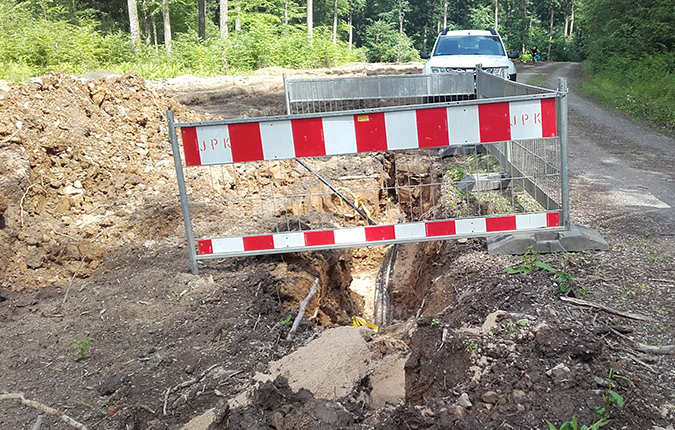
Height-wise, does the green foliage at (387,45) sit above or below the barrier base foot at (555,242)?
above

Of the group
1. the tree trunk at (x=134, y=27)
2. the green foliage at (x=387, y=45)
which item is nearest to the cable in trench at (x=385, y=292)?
the tree trunk at (x=134, y=27)

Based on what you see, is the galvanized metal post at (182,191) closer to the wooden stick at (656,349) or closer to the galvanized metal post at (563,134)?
the galvanized metal post at (563,134)

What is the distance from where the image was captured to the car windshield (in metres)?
14.7

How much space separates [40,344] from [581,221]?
5167 millimetres

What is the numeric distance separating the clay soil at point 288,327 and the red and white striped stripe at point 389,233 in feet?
0.99

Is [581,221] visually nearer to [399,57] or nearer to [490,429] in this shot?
[490,429]

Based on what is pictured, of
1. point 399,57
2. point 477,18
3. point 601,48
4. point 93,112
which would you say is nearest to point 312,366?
point 93,112

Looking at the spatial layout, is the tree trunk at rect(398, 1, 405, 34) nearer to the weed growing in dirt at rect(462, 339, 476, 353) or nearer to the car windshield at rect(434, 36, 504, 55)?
the car windshield at rect(434, 36, 504, 55)

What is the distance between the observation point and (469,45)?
49.0ft

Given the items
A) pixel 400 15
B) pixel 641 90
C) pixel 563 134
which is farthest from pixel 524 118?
pixel 400 15

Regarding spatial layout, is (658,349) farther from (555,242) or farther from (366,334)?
(366,334)

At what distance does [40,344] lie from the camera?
13.8 ft

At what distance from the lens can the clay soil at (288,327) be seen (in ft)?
9.81

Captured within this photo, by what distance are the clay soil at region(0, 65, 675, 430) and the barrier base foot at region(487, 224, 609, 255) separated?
0.10 metres
